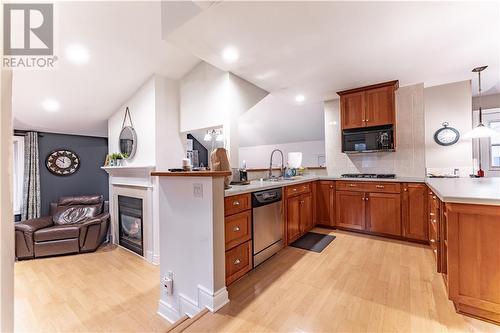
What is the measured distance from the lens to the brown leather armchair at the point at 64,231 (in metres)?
3.58

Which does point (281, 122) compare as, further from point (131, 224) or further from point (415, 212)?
point (131, 224)

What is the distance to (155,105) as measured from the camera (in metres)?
3.44

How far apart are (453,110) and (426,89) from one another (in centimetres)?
53

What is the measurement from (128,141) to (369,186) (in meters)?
4.12

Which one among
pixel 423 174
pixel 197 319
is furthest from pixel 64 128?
pixel 423 174

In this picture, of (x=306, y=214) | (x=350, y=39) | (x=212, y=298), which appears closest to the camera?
(x=212, y=298)

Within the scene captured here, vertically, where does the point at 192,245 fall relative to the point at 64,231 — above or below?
above

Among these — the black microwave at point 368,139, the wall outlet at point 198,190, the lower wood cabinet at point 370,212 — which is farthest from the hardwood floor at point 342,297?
the black microwave at point 368,139

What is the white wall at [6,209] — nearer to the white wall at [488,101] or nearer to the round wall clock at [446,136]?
→ the round wall clock at [446,136]

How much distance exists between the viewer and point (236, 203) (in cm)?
208

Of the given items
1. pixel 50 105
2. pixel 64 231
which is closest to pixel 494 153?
pixel 64 231

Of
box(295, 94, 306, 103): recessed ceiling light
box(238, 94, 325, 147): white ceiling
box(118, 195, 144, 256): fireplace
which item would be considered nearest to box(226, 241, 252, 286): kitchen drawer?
box(118, 195, 144, 256): fireplace

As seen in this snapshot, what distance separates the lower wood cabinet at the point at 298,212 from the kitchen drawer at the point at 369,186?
542 mm

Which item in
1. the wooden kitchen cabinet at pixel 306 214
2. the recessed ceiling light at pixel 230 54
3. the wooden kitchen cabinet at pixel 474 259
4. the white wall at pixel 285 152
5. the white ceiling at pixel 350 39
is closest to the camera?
the wooden kitchen cabinet at pixel 474 259
